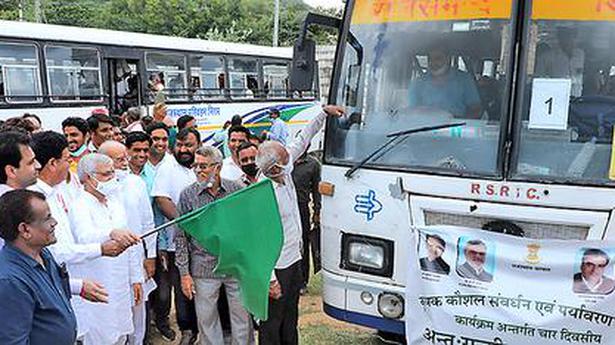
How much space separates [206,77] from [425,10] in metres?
11.9

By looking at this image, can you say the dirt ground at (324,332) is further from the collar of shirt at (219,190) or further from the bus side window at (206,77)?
the bus side window at (206,77)

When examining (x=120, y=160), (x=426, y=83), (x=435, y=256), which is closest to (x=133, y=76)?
(x=120, y=160)

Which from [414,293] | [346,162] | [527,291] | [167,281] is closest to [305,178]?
[167,281]

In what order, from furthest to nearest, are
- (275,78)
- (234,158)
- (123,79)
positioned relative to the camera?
(275,78) → (123,79) → (234,158)

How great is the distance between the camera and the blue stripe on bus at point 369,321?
13.4ft

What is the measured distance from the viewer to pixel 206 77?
1552 cm

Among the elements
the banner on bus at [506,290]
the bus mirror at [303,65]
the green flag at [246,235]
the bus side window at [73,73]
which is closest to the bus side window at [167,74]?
the bus side window at [73,73]

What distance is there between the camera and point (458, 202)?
152 inches

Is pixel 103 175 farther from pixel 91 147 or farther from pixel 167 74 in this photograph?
pixel 167 74

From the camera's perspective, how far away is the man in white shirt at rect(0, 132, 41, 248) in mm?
3207

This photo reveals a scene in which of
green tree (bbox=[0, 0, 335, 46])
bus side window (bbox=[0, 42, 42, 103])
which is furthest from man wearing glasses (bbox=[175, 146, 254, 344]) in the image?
green tree (bbox=[0, 0, 335, 46])

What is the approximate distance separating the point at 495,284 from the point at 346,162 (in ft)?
3.97

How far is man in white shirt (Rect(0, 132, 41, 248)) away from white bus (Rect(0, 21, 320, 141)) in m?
6.66

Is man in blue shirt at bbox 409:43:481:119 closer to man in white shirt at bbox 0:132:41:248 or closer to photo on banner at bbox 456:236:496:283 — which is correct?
photo on banner at bbox 456:236:496:283
